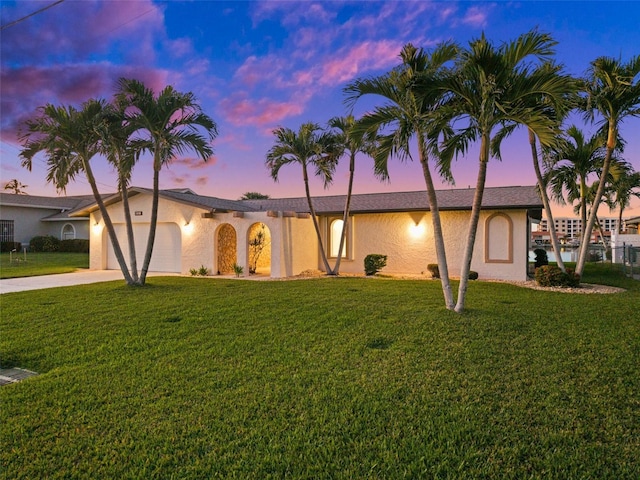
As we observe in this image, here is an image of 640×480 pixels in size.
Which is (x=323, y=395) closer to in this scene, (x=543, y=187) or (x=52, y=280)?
(x=543, y=187)

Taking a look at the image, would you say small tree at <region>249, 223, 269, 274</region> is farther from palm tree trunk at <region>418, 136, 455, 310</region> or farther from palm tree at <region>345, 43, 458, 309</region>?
palm tree trunk at <region>418, 136, 455, 310</region>

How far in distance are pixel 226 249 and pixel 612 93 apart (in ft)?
45.1

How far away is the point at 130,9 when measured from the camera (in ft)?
23.9

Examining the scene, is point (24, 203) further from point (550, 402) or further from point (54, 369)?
point (550, 402)

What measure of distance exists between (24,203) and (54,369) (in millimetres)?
27351

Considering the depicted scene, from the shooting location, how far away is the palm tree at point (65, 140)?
967cm

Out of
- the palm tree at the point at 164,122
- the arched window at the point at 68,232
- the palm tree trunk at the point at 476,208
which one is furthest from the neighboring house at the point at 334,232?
the arched window at the point at 68,232

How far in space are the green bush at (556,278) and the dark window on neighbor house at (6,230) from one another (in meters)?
30.7

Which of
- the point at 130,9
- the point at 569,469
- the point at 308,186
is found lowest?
the point at 569,469

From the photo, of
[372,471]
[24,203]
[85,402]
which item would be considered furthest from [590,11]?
[24,203]

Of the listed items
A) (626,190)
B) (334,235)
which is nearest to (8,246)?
(334,235)

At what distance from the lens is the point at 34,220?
26.6 meters

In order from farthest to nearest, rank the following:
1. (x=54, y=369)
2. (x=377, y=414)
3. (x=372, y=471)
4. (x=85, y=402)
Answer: (x=54, y=369) → (x=85, y=402) → (x=377, y=414) → (x=372, y=471)

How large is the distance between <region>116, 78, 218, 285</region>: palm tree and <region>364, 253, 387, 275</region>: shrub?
6907mm
